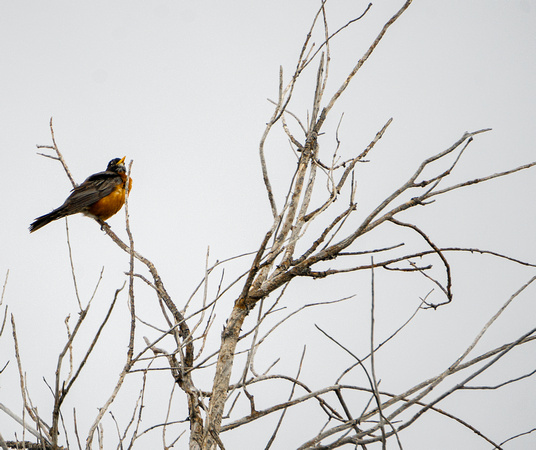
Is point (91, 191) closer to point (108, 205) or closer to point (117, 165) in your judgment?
point (108, 205)

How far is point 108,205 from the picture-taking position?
6566 millimetres

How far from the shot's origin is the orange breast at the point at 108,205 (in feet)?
21.4

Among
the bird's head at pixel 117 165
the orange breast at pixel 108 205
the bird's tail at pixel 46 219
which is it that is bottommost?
the bird's tail at pixel 46 219

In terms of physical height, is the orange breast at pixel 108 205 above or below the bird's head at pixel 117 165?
below

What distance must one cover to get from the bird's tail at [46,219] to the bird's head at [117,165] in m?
1.26

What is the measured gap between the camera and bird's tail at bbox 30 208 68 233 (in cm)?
628

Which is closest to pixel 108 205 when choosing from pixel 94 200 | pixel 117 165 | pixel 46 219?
pixel 94 200

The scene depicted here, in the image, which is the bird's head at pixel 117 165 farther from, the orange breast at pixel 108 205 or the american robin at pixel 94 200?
the orange breast at pixel 108 205

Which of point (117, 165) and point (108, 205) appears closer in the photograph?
point (108, 205)

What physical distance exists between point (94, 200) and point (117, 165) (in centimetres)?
119

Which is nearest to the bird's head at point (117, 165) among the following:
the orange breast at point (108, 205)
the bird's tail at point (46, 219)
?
the orange breast at point (108, 205)

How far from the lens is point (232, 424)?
7.12 feet

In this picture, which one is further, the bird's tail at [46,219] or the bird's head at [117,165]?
the bird's head at [117,165]

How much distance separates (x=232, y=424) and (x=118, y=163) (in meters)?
5.93
